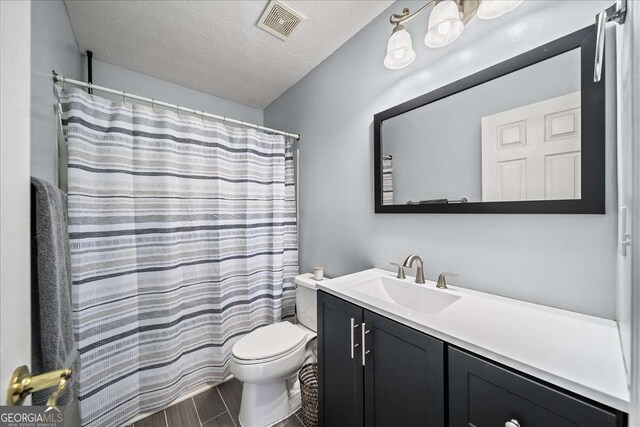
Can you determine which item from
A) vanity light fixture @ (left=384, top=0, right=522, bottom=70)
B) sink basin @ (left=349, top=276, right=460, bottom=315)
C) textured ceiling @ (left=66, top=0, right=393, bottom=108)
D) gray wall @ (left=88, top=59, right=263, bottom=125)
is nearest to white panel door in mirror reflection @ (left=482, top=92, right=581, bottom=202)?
vanity light fixture @ (left=384, top=0, right=522, bottom=70)

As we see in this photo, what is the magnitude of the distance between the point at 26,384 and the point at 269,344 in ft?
3.99

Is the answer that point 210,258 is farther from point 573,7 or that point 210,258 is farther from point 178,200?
point 573,7

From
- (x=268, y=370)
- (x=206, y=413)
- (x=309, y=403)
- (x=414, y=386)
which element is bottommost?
(x=206, y=413)

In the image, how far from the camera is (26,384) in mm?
393

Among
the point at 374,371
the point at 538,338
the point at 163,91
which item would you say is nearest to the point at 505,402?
the point at 538,338

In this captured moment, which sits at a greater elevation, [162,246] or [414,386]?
[162,246]

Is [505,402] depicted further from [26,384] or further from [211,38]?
[211,38]

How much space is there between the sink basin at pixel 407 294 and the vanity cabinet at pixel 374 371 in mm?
161

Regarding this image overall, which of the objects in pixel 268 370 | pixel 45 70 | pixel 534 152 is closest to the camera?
pixel 534 152

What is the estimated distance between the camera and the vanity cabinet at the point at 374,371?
2.63 feet

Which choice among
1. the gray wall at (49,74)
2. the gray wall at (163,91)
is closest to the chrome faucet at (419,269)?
the gray wall at (49,74)

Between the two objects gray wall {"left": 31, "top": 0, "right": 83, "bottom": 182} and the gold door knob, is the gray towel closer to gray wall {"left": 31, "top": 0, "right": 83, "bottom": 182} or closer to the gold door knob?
the gold door knob

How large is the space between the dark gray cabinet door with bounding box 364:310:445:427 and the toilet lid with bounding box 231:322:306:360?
606mm

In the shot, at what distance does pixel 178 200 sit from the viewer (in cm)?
164
